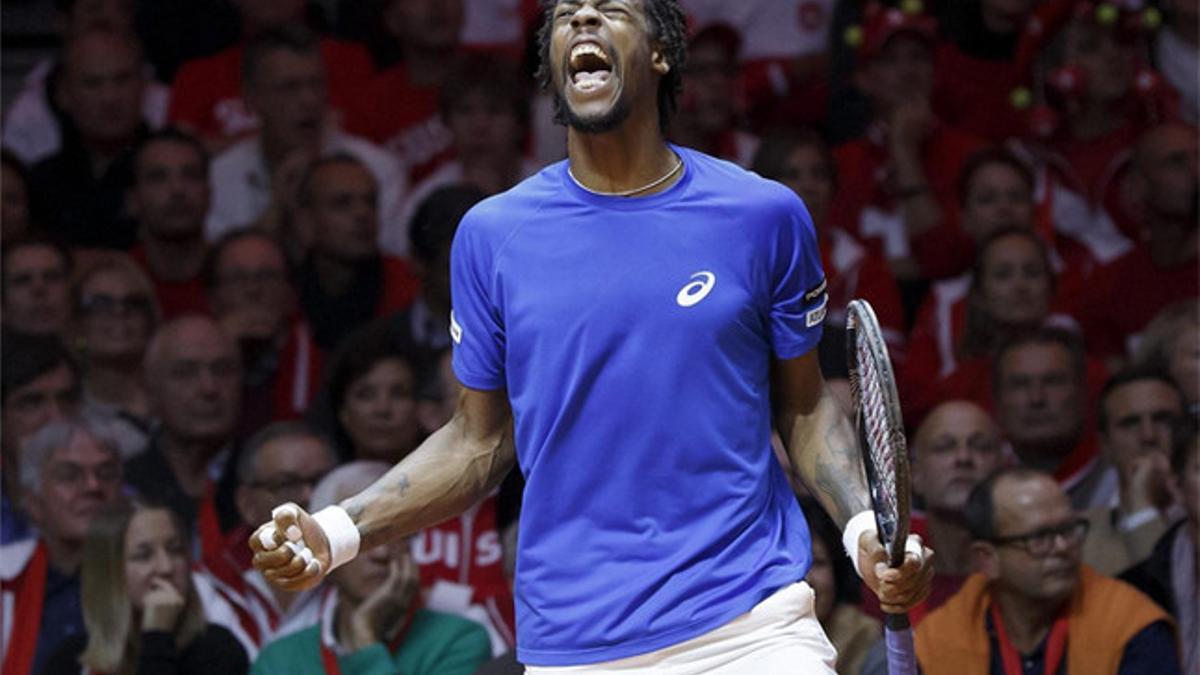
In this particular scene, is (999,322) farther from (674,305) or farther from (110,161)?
(674,305)

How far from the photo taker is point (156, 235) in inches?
296

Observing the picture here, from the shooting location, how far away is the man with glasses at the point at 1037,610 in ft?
18.6

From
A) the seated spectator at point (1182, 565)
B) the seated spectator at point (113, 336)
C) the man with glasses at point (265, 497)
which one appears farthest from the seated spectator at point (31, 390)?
the seated spectator at point (1182, 565)

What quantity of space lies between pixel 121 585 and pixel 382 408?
37.2 inches

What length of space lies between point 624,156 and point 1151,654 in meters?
2.59

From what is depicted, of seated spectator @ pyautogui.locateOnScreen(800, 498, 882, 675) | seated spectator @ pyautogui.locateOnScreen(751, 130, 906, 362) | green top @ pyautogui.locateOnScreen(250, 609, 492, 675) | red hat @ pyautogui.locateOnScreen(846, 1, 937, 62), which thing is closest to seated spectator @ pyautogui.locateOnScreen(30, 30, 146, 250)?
seated spectator @ pyautogui.locateOnScreen(751, 130, 906, 362)

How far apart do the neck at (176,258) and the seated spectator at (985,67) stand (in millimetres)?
2598

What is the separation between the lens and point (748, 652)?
11.3 ft

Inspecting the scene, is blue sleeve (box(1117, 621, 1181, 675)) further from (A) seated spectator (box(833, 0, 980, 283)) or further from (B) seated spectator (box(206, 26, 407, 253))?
(B) seated spectator (box(206, 26, 407, 253))

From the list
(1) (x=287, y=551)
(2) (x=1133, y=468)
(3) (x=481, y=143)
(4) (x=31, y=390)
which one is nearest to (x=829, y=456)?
(1) (x=287, y=551)

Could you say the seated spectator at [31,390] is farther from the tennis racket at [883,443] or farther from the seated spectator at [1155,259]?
the tennis racket at [883,443]

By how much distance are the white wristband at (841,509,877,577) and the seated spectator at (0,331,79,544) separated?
3846mm

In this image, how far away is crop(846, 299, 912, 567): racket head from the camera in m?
3.14

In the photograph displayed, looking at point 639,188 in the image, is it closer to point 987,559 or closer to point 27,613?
point 987,559
